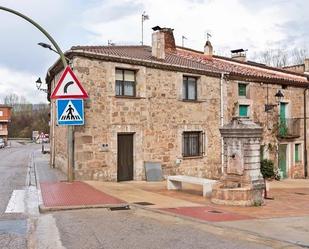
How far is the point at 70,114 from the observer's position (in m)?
13.0

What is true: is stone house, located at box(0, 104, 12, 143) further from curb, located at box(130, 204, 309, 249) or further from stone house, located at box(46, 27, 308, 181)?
curb, located at box(130, 204, 309, 249)

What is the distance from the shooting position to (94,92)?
53.6ft

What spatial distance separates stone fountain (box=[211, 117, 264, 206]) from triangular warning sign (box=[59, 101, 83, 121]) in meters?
4.46

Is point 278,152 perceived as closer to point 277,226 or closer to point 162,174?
point 162,174

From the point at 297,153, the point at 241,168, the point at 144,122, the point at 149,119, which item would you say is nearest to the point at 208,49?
the point at 297,153

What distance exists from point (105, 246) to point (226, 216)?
395cm

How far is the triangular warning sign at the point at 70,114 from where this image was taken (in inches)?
510

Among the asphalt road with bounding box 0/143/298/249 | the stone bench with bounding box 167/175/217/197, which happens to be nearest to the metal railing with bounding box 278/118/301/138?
the stone bench with bounding box 167/175/217/197

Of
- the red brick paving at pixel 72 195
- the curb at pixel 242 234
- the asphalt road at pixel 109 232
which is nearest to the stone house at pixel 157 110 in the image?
the red brick paving at pixel 72 195

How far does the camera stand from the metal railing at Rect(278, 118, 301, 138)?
25250 mm

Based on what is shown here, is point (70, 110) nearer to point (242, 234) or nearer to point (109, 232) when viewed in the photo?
point (109, 232)

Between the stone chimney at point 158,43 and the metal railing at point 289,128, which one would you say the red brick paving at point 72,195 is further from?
the metal railing at point 289,128

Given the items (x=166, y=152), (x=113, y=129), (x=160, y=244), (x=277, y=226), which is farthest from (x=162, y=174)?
(x=160, y=244)

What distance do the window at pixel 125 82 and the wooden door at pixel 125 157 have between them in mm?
1763
